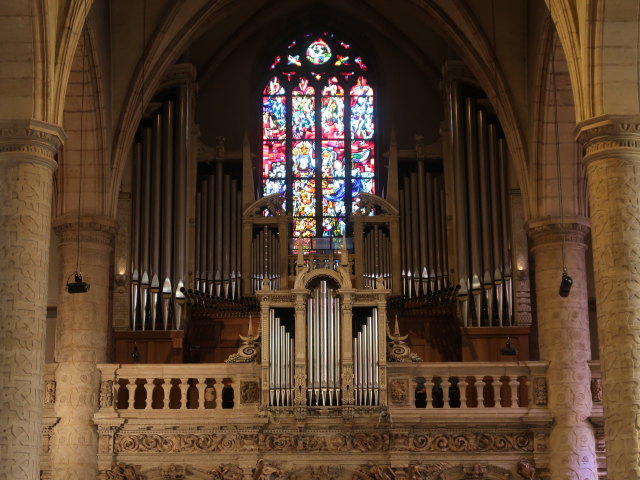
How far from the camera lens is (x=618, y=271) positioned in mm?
15039

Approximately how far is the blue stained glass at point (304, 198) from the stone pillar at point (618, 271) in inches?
355

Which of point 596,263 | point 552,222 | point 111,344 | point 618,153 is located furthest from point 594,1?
point 111,344

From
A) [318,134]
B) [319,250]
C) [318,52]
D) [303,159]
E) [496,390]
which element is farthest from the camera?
[318,52]

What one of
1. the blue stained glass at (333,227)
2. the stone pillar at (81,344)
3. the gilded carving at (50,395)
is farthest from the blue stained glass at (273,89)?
the gilded carving at (50,395)

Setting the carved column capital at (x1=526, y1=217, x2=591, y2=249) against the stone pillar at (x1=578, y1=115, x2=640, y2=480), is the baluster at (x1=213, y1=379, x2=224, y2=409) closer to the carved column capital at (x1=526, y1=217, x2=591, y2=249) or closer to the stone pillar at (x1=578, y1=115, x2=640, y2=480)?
the carved column capital at (x1=526, y1=217, x2=591, y2=249)

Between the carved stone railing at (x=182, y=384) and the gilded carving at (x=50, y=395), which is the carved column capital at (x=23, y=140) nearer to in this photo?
the carved stone railing at (x=182, y=384)

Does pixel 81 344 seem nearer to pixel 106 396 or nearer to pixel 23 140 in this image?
pixel 106 396

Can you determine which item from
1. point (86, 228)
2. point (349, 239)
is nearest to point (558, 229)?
point (349, 239)

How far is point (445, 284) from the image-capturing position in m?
22.0

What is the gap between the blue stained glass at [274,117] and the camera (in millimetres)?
24500

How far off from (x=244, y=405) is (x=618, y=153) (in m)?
→ 7.30

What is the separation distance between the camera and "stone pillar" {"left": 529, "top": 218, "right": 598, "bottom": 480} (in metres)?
19.2

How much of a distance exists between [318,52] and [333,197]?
313 cm

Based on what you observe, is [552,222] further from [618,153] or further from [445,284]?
[618,153]
